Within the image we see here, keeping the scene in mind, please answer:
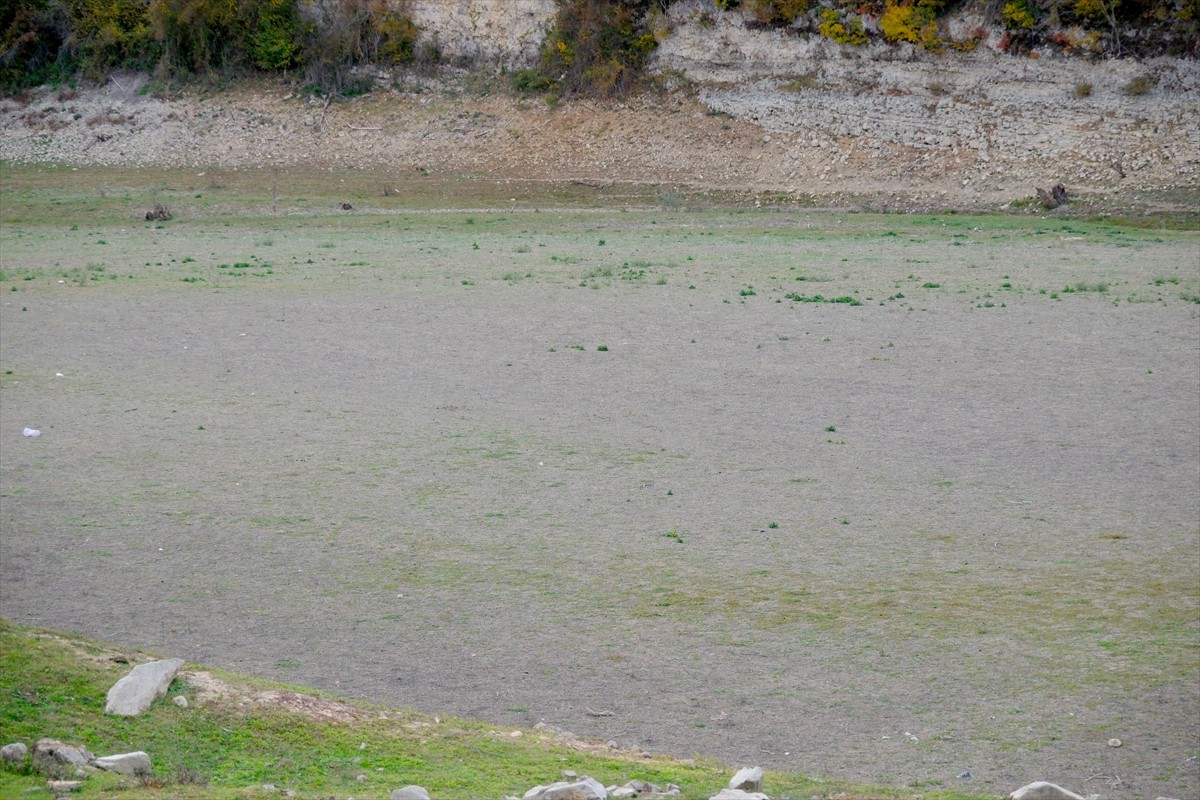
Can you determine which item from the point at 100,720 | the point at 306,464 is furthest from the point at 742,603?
the point at 306,464

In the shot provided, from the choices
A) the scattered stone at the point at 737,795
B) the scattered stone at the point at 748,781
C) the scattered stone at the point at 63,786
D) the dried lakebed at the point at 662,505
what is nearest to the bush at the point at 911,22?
the dried lakebed at the point at 662,505

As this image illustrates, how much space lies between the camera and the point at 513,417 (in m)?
14.5

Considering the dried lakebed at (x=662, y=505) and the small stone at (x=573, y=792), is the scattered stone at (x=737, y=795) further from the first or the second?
the dried lakebed at (x=662, y=505)

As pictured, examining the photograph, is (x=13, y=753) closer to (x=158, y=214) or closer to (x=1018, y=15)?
(x=158, y=214)

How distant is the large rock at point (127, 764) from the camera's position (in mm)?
5441

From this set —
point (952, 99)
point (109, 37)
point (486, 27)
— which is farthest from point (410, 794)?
point (109, 37)

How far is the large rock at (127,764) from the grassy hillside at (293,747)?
0.08m

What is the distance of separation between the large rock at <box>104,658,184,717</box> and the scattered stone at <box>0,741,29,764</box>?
32.7 inches

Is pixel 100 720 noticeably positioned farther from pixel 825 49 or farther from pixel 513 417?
pixel 825 49

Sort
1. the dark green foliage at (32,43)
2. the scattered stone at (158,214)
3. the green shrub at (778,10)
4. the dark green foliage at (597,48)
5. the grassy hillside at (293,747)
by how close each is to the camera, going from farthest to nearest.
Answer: the dark green foliage at (32,43) < the dark green foliage at (597,48) < the green shrub at (778,10) < the scattered stone at (158,214) < the grassy hillside at (293,747)

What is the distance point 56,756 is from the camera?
5445 millimetres

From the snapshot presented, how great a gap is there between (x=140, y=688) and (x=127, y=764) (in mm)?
1058

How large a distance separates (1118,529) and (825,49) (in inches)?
1570

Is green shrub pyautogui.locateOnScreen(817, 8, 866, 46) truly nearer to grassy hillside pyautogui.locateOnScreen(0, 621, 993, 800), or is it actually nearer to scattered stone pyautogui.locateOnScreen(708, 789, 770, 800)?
grassy hillside pyautogui.locateOnScreen(0, 621, 993, 800)
